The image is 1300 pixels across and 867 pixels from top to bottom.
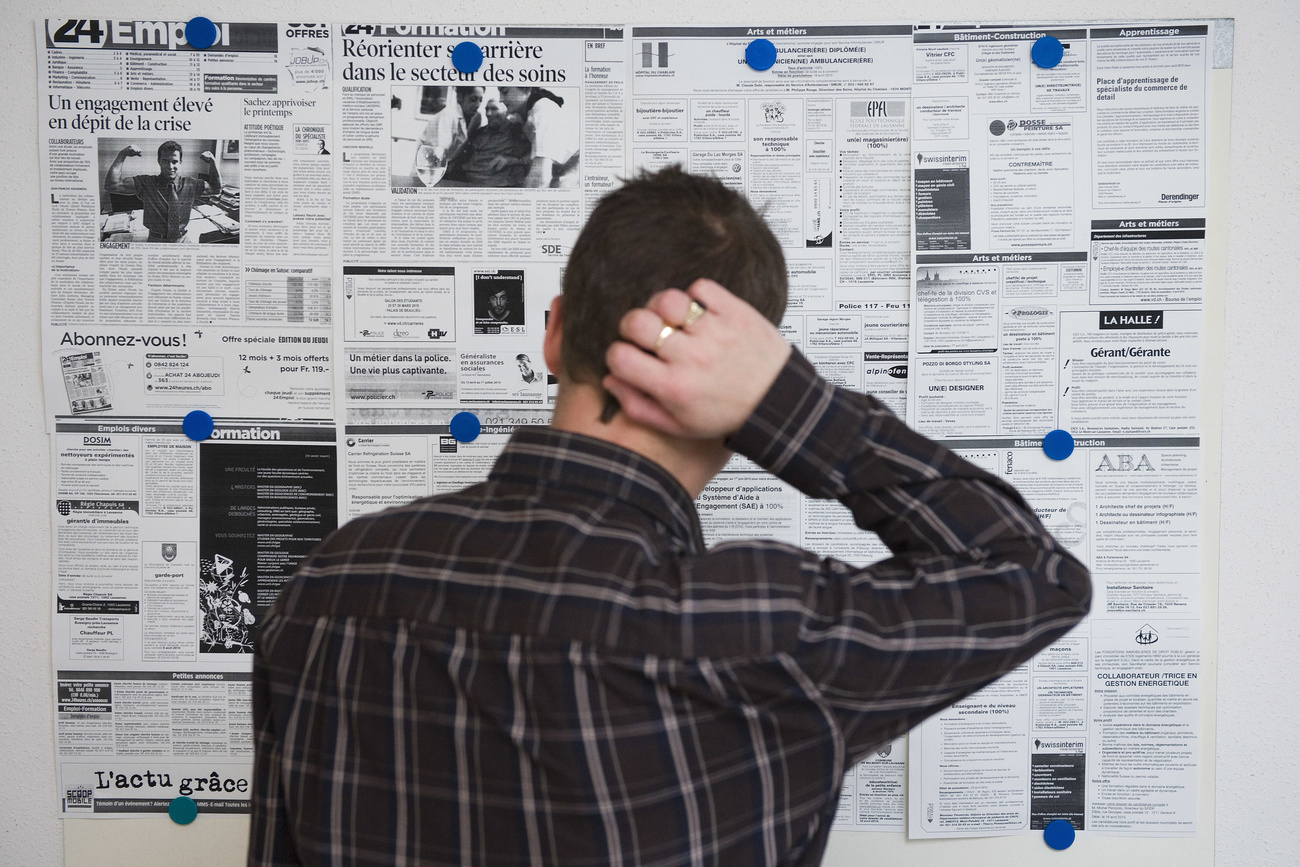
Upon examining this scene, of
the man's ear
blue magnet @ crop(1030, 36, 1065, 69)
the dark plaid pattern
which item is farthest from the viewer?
blue magnet @ crop(1030, 36, 1065, 69)

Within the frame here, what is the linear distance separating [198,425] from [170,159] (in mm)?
352

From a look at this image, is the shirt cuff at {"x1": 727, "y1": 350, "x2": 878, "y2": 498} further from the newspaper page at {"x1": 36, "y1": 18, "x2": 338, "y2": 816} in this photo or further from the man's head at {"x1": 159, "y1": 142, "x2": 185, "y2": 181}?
the man's head at {"x1": 159, "y1": 142, "x2": 185, "y2": 181}

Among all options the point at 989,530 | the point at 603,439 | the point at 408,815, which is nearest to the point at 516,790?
the point at 408,815

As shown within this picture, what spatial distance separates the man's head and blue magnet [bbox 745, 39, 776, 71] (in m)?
0.75

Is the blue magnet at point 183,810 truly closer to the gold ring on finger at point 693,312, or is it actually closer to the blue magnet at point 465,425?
the blue magnet at point 465,425

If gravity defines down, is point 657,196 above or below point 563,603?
above

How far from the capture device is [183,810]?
1.14 meters

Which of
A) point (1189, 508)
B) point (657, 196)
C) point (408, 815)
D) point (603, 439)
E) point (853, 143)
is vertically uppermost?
point (853, 143)

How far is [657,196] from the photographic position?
2.02 ft

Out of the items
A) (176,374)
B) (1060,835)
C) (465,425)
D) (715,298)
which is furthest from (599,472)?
Result: (1060,835)

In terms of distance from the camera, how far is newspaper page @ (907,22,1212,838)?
3.62ft

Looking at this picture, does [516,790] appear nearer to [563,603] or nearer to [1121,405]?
[563,603]

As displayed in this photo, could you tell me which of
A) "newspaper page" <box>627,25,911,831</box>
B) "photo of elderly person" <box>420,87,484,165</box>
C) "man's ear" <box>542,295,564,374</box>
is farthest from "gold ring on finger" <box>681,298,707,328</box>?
"photo of elderly person" <box>420,87,484,165</box>

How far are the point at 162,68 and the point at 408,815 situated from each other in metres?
1.03
